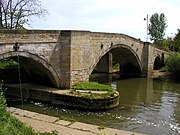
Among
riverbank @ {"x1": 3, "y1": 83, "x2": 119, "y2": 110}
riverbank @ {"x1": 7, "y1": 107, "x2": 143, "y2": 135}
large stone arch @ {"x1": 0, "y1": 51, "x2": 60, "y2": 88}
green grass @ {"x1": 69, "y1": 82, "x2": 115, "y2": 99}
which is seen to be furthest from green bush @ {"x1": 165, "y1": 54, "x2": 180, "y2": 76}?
riverbank @ {"x1": 7, "y1": 107, "x2": 143, "y2": 135}

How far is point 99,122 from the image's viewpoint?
1194 cm

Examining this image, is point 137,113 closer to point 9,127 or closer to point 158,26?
point 9,127

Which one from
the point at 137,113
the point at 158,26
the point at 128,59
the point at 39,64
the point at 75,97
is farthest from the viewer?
the point at 158,26

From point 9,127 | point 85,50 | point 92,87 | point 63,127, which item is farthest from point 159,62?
point 9,127

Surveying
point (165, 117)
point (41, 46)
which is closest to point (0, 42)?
point (41, 46)

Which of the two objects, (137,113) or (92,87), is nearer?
(137,113)

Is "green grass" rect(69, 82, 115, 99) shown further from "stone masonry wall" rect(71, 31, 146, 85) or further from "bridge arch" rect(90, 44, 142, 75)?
"bridge arch" rect(90, 44, 142, 75)

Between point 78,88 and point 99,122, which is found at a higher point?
point 78,88

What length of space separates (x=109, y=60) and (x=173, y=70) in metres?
6.34

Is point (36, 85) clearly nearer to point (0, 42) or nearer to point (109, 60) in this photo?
point (0, 42)

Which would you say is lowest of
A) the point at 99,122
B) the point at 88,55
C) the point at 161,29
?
the point at 99,122

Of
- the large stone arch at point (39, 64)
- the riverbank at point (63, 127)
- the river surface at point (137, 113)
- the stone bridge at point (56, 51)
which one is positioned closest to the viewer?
the riverbank at point (63, 127)

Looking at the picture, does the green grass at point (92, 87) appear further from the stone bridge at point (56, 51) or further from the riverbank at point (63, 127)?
the riverbank at point (63, 127)

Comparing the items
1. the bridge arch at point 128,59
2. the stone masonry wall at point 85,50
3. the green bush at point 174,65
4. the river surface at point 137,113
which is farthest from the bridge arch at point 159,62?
the river surface at point 137,113
